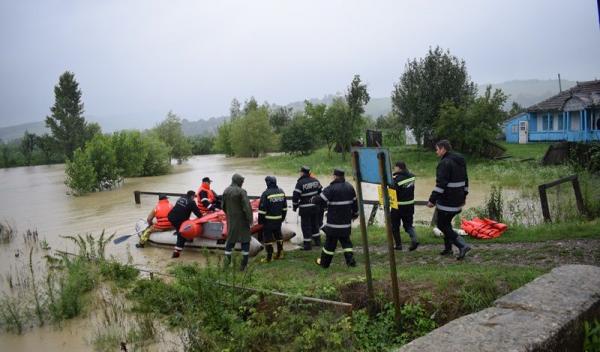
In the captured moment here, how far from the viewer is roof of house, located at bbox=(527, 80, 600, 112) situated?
3103 cm

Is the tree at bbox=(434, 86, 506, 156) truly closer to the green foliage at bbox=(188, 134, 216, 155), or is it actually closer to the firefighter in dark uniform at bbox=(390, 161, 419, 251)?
the firefighter in dark uniform at bbox=(390, 161, 419, 251)

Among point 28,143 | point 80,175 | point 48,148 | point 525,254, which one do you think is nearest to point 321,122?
point 80,175

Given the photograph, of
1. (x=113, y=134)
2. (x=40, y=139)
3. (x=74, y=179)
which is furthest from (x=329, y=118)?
(x=40, y=139)

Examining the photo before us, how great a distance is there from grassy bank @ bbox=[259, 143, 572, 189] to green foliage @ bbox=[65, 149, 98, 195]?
14169 millimetres

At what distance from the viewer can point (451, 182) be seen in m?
7.16

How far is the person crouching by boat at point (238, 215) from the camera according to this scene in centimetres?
853

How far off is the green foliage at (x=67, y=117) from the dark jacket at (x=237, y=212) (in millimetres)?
71438

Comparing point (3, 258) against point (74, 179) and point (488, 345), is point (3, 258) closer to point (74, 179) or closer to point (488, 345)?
point (488, 345)

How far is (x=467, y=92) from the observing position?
33281 mm

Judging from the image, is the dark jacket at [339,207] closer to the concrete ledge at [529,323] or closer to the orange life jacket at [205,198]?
the concrete ledge at [529,323]

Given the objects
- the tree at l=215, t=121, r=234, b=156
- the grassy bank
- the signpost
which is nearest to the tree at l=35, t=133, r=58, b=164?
the tree at l=215, t=121, r=234, b=156

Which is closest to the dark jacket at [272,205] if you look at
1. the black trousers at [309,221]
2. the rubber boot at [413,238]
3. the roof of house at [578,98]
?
the black trousers at [309,221]

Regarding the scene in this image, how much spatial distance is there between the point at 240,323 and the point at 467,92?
3161 cm

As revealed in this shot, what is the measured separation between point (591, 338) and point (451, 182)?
377 cm
